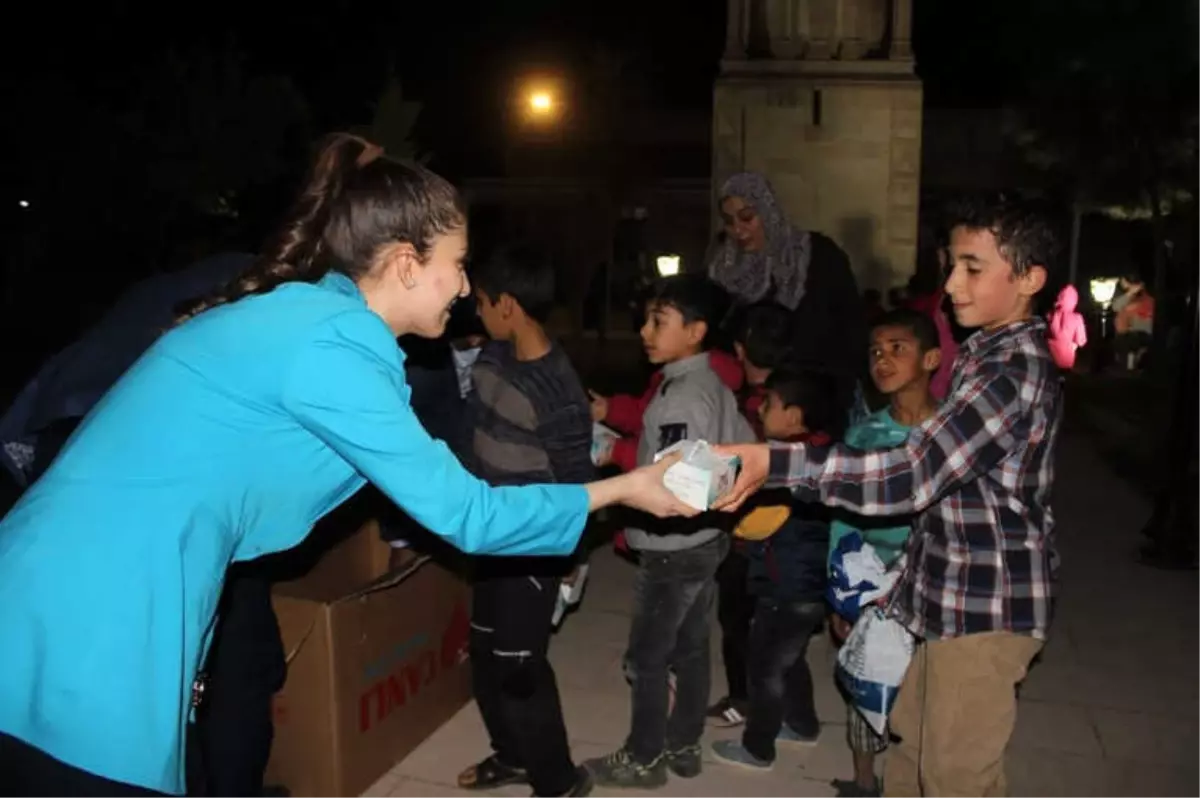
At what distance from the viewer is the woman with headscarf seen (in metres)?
5.66

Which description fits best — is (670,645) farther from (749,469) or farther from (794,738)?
(749,469)

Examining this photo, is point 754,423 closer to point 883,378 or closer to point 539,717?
point 883,378

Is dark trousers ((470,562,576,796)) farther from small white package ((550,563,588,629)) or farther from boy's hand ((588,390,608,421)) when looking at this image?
boy's hand ((588,390,608,421))

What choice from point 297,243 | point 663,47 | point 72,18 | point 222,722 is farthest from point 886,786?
point 663,47

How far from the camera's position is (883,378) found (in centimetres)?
412

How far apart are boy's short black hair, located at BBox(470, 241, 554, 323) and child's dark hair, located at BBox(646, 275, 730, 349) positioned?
0.46 metres

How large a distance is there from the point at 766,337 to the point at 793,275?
105 centimetres

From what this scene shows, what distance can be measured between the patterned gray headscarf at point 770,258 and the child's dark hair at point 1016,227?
8.72ft

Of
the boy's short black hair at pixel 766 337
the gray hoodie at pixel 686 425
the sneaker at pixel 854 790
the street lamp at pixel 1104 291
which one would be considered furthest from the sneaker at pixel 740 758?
the street lamp at pixel 1104 291

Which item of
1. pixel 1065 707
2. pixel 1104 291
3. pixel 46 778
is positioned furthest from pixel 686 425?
pixel 1104 291

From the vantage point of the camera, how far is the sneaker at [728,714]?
4.89m

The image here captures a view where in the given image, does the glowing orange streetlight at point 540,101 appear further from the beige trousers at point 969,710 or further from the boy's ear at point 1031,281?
the beige trousers at point 969,710

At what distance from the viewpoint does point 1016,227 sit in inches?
116

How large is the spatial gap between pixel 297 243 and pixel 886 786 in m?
2.39
